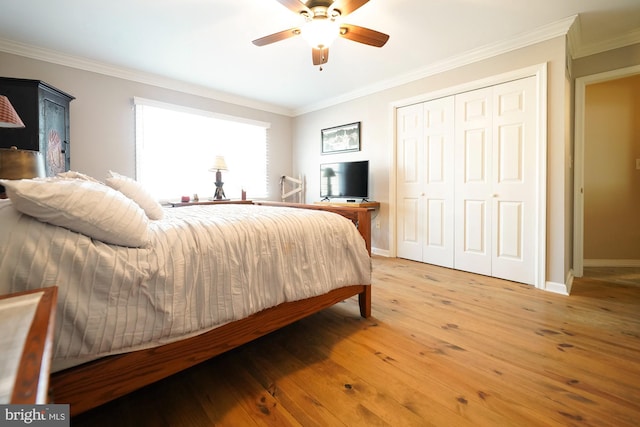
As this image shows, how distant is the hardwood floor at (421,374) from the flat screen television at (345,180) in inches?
81.3

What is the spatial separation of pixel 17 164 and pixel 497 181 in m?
3.90

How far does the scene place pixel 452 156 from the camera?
3209 millimetres

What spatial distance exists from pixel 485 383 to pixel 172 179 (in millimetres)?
3894

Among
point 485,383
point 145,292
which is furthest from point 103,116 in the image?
point 485,383

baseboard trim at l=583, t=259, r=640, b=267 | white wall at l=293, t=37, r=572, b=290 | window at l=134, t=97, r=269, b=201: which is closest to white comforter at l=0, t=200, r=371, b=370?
white wall at l=293, t=37, r=572, b=290

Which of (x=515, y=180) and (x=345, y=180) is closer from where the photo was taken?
(x=515, y=180)

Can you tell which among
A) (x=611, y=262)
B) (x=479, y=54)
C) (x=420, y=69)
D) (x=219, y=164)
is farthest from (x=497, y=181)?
(x=219, y=164)

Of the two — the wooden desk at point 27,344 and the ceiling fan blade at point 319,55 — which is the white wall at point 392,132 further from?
the wooden desk at point 27,344

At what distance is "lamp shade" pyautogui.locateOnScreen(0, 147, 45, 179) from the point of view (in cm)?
170

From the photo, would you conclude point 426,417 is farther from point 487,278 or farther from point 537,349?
point 487,278

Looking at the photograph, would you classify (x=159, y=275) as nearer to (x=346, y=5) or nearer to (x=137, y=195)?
(x=137, y=195)

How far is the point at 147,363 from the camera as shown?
1.04 meters

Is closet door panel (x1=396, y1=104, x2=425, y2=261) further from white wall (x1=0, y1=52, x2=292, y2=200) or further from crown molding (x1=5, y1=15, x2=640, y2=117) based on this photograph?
white wall (x1=0, y1=52, x2=292, y2=200)

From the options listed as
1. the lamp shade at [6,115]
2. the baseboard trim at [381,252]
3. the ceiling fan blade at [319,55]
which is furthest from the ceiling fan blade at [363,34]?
the baseboard trim at [381,252]
